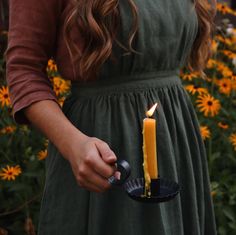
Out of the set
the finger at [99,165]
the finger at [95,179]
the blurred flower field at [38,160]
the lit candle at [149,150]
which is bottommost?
the blurred flower field at [38,160]

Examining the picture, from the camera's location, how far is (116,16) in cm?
95

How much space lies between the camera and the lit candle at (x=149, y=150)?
2.11 feet

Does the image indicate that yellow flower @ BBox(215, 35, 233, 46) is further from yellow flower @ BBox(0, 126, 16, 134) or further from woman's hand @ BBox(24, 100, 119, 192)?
woman's hand @ BBox(24, 100, 119, 192)

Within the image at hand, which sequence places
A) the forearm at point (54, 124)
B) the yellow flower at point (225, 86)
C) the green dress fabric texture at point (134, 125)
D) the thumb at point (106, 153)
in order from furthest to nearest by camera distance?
the yellow flower at point (225, 86) → the green dress fabric texture at point (134, 125) → the forearm at point (54, 124) → the thumb at point (106, 153)

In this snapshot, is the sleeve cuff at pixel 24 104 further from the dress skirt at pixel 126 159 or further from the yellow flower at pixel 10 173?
the yellow flower at pixel 10 173

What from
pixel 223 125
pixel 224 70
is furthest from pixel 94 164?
pixel 224 70

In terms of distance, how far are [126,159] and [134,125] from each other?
0.21 feet

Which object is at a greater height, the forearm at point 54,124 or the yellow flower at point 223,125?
the forearm at point 54,124

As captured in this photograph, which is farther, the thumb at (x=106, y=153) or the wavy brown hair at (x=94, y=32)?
the wavy brown hair at (x=94, y=32)

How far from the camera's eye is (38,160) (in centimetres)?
191

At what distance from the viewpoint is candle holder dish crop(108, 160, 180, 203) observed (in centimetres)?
67

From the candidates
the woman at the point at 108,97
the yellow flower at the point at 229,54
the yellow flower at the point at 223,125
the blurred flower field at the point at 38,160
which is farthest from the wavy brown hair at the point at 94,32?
the yellow flower at the point at 229,54

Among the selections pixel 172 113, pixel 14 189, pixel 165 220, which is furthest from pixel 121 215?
pixel 14 189

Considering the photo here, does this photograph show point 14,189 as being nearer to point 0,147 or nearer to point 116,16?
point 0,147
